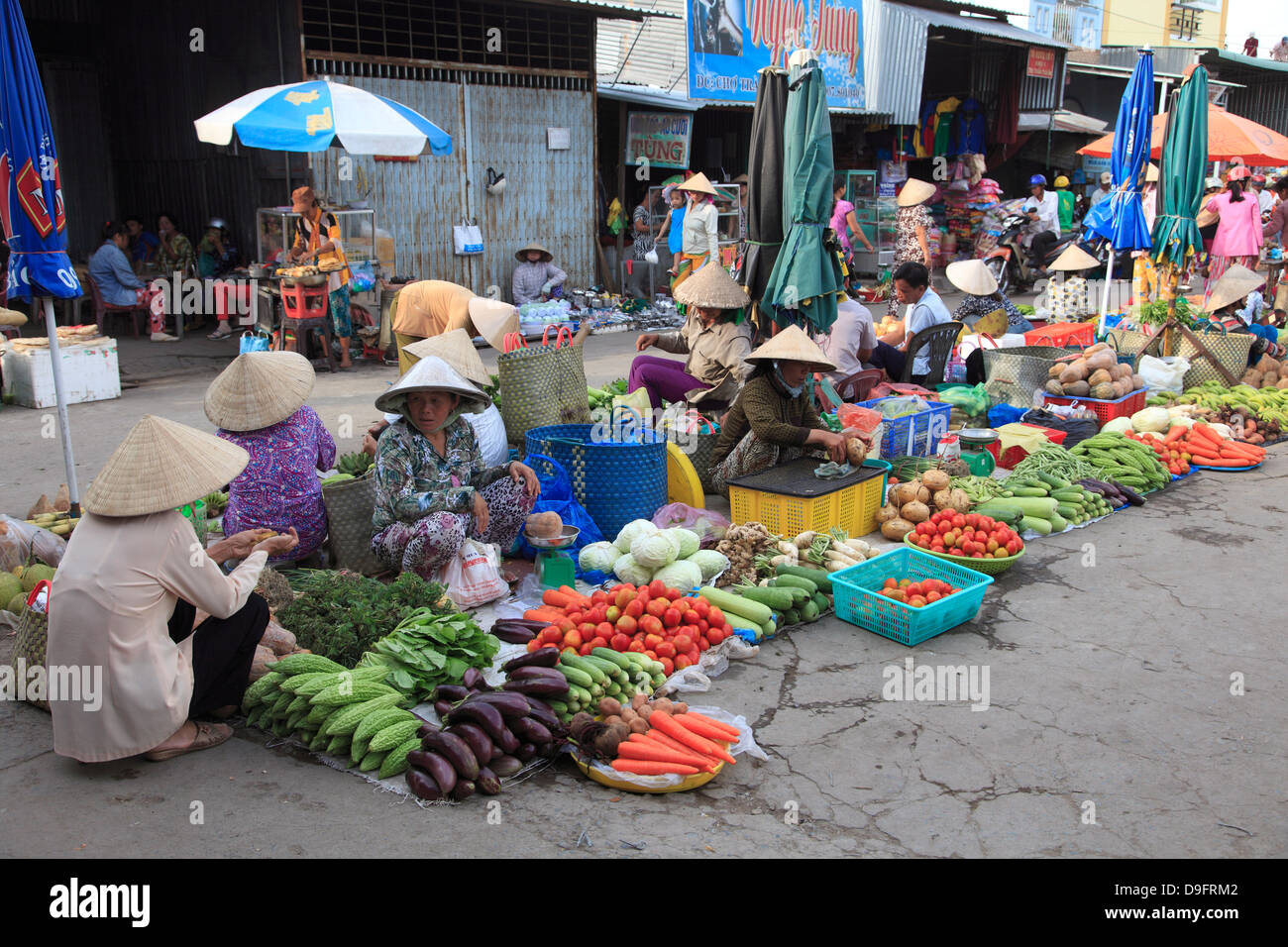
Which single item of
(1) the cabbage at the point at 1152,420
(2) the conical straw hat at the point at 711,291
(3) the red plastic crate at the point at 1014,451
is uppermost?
(2) the conical straw hat at the point at 711,291

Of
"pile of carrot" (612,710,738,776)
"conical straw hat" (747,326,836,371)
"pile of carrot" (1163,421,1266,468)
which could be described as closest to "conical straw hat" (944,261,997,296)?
"pile of carrot" (1163,421,1266,468)

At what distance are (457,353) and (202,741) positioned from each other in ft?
9.49

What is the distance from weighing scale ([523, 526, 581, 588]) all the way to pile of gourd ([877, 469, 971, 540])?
6.80 feet

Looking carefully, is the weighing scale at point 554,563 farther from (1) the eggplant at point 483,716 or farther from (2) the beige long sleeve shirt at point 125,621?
(2) the beige long sleeve shirt at point 125,621

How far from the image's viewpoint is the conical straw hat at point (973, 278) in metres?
10.2

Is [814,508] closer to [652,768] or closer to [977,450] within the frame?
[977,450]

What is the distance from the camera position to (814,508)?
5.95 metres

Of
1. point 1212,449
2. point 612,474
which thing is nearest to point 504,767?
point 612,474

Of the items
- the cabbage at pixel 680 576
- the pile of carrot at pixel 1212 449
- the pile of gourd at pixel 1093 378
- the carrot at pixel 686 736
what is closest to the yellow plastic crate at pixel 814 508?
the cabbage at pixel 680 576

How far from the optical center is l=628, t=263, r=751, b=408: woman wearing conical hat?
7414 millimetres

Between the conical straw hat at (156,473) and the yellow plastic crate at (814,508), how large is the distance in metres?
3.15

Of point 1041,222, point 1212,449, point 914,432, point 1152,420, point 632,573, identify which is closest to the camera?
point 632,573

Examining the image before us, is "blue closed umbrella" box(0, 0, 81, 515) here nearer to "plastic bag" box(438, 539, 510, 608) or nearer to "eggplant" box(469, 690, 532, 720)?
"plastic bag" box(438, 539, 510, 608)

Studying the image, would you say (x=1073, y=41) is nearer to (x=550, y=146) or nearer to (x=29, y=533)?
(x=550, y=146)
